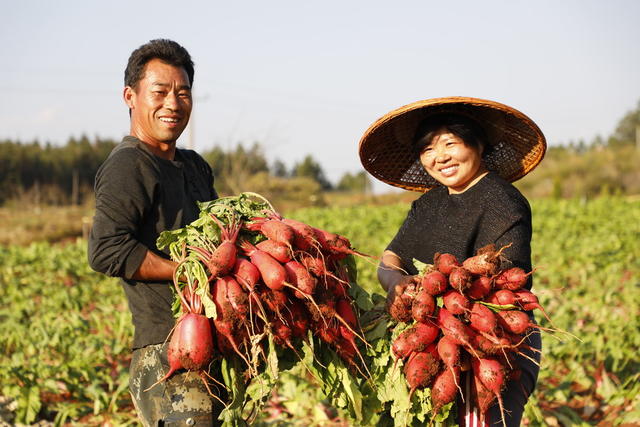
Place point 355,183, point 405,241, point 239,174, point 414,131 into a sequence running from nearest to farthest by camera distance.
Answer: point 405,241
point 414,131
point 239,174
point 355,183

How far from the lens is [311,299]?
1958 millimetres

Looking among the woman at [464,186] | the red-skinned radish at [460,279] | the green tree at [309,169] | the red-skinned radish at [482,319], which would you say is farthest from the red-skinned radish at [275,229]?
the green tree at [309,169]

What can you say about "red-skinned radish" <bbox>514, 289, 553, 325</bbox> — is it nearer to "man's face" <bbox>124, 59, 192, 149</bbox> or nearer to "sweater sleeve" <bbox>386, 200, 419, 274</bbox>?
"sweater sleeve" <bbox>386, 200, 419, 274</bbox>

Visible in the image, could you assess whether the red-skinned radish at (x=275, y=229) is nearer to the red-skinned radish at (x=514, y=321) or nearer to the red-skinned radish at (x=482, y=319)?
the red-skinned radish at (x=482, y=319)

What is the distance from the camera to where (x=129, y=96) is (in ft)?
8.07

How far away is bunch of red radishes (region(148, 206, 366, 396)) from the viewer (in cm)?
192

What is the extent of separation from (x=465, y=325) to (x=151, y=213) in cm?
127

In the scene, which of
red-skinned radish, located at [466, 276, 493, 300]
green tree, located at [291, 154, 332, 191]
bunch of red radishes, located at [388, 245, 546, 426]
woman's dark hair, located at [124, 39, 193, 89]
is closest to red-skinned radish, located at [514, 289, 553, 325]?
bunch of red radishes, located at [388, 245, 546, 426]

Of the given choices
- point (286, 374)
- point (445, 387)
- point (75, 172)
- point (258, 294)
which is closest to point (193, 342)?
point (258, 294)

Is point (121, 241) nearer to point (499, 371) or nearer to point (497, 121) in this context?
point (499, 371)

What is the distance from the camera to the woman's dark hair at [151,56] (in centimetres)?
236

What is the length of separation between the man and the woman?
83cm

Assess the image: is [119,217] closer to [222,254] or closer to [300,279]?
[222,254]

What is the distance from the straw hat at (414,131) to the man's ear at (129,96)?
1.00m
